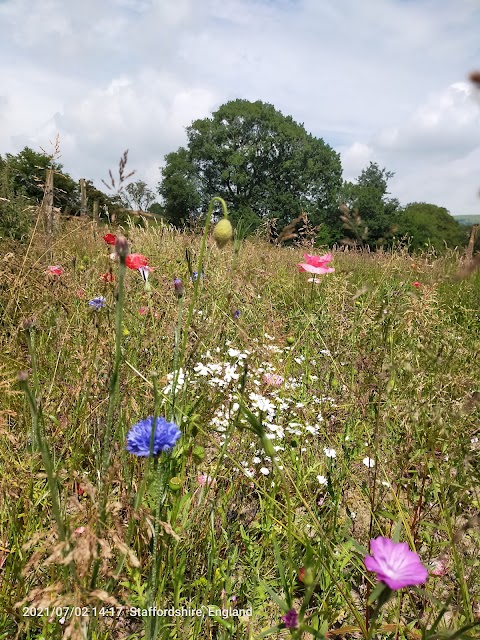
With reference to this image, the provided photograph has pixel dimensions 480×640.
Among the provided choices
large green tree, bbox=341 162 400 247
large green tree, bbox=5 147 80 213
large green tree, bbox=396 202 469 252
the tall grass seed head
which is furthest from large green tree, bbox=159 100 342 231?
the tall grass seed head

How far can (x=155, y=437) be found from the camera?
0.92 metres

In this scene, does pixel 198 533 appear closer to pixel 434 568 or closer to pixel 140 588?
pixel 140 588

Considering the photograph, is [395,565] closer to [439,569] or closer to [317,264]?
[439,569]

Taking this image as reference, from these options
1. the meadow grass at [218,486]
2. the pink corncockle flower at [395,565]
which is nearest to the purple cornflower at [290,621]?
the meadow grass at [218,486]

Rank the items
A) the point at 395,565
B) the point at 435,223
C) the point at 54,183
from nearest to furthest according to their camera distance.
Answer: the point at 395,565 < the point at 54,183 < the point at 435,223

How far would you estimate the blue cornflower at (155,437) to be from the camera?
928 millimetres

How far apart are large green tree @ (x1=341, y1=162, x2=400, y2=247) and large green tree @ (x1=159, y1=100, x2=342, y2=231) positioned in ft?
8.13

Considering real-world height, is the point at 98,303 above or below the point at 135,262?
below

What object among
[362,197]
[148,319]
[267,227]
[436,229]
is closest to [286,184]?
[362,197]

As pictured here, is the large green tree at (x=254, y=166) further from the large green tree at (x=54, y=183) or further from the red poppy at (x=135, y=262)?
the red poppy at (x=135, y=262)

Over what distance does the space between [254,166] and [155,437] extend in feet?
116

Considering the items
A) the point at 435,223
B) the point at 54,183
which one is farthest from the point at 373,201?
the point at 54,183

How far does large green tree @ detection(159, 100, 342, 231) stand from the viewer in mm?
34000

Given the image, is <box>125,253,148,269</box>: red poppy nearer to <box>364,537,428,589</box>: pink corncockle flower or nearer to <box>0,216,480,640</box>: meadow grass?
<box>0,216,480,640</box>: meadow grass
